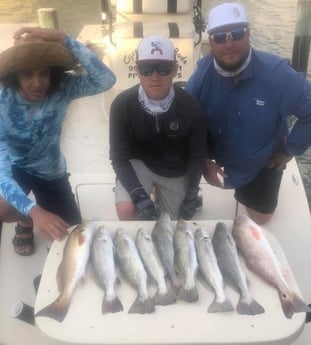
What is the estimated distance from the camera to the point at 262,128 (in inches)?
119

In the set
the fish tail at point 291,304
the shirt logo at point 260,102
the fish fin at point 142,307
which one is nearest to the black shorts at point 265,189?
the shirt logo at point 260,102

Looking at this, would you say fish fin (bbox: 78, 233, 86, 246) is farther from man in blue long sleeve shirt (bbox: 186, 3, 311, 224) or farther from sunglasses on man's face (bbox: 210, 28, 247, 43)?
sunglasses on man's face (bbox: 210, 28, 247, 43)

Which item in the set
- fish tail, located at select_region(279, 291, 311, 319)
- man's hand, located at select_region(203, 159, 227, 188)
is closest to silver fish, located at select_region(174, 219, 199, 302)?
fish tail, located at select_region(279, 291, 311, 319)

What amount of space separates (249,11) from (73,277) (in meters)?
10.8

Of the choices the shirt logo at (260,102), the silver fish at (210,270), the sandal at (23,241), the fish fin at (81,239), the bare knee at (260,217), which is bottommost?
the bare knee at (260,217)

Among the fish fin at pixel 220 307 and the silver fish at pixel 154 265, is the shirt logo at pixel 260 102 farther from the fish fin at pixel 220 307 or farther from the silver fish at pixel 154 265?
the fish fin at pixel 220 307

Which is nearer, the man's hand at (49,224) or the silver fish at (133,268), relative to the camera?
the silver fish at (133,268)

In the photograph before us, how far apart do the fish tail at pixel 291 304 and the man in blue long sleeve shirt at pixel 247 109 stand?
51.3 inches

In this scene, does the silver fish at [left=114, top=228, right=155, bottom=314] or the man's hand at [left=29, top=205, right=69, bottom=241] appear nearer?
the silver fish at [left=114, top=228, right=155, bottom=314]

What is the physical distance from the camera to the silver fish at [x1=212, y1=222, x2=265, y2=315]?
1943mm

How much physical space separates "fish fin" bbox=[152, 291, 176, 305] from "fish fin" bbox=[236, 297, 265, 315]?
0.95 ft

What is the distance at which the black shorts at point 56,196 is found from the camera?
10.0 ft

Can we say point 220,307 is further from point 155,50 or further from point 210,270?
point 155,50

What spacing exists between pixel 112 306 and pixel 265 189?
1.77 metres
